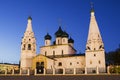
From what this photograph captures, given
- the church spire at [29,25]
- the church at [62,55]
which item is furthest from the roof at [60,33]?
the church spire at [29,25]

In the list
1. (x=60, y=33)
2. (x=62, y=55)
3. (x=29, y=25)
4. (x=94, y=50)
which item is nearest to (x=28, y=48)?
(x=29, y=25)

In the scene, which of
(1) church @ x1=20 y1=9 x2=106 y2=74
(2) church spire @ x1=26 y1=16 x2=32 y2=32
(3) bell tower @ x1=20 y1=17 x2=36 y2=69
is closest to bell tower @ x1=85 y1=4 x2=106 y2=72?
(1) church @ x1=20 y1=9 x2=106 y2=74

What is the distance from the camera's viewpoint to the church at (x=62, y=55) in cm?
3941

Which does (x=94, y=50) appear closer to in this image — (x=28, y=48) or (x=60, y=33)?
(x=60, y=33)

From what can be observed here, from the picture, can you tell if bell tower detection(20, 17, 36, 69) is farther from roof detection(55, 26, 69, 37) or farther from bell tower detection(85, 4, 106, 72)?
bell tower detection(85, 4, 106, 72)

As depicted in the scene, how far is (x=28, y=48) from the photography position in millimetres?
45719

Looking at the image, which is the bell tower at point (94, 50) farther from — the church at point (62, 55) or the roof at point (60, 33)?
the roof at point (60, 33)

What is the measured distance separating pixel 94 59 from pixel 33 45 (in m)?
14.6

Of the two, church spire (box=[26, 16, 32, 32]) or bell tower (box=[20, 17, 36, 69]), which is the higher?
church spire (box=[26, 16, 32, 32])

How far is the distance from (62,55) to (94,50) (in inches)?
384

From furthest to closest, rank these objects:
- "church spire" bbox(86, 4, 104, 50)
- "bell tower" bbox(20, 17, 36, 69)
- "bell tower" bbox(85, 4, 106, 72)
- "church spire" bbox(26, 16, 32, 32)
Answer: "church spire" bbox(26, 16, 32, 32)
"bell tower" bbox(20, 17, 36, 69)
"church spire" bbox(86, 4, 104, 50)
"bell tower" bbox(85, 4, 106, 72)

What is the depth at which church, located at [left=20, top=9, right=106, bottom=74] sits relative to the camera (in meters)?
39.4

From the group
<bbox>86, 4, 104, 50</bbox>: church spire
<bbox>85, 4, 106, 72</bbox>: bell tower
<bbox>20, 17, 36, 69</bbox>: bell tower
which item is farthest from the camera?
<bbox>20, 17, 36, 69</bbox>: bell tower

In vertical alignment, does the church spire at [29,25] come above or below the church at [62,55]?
above
